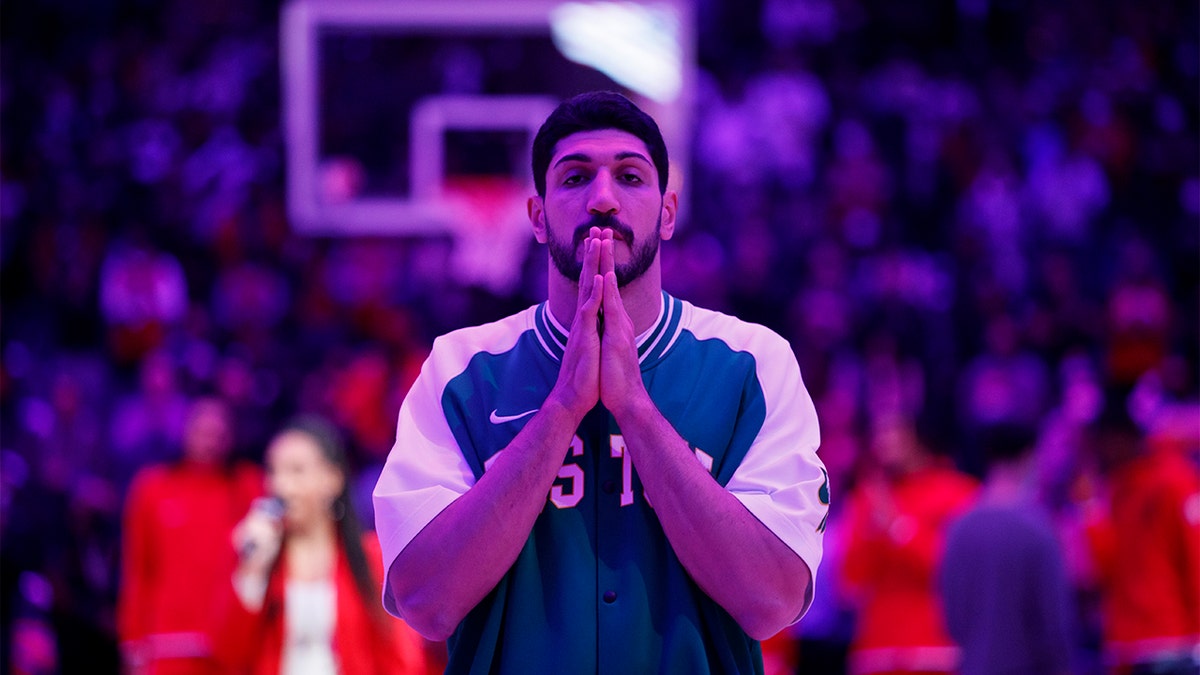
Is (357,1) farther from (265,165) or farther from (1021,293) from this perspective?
(1021,293)

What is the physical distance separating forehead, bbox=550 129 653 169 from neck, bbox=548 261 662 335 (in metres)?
0.22

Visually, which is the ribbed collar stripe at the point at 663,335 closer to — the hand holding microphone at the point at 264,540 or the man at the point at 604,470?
the man at the point at 604,470

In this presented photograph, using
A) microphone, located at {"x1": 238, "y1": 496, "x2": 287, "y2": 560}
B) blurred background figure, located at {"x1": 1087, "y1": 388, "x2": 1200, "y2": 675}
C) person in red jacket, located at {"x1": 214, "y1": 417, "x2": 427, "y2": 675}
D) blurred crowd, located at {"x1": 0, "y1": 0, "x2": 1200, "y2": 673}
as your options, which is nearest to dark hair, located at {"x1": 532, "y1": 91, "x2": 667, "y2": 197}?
person in red jacket, located at {"x1": 214, "y1": 417, "x2": 427, "y2": 675}

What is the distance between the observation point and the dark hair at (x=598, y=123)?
2668mm

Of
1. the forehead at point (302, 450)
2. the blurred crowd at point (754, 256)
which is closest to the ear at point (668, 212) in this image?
the forehead at point (302, 450)

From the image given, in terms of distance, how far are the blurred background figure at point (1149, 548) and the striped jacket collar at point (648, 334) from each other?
485cm

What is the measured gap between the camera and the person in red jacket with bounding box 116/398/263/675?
7.83 m

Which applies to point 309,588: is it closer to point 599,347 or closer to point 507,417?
point 507,417

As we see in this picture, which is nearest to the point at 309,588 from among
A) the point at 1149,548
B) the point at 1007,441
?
the point at 1007,441

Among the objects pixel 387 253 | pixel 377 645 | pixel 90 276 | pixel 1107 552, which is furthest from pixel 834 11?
pixel 377 645

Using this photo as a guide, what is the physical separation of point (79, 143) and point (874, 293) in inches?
316

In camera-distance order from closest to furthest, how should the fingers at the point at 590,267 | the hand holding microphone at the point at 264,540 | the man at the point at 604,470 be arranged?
the man at the point at 604,470
the fingers at the point at 590,267
the hand holding microphone at the point at 264,540

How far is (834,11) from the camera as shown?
1627 cm

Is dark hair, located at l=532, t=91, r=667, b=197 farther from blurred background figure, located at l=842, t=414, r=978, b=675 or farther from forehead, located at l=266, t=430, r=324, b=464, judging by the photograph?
blurred background figure, located at l=842, t=414, r=978, b=675
